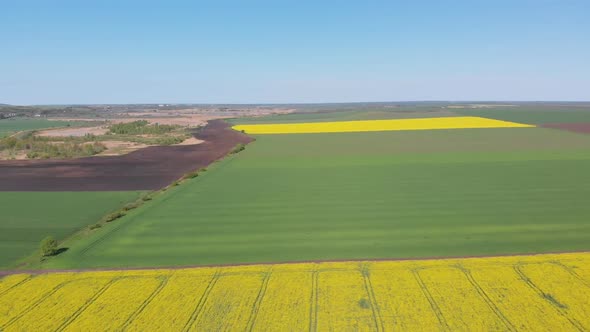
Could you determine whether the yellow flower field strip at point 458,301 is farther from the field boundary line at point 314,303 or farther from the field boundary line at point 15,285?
the field boundary line at point 15,285

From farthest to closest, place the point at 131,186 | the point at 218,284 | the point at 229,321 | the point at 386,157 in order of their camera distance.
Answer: the point at 386,157
the point at 131,186
the point at 218,284
the point at 229,321

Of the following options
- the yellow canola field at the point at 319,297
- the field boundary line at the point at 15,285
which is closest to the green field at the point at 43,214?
the field boundary line at the point at 15,285

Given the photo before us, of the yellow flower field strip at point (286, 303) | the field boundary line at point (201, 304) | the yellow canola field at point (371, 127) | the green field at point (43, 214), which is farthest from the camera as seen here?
the yellow canola field at point (371, 127)

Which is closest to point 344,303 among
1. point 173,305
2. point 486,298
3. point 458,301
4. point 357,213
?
point 458,301

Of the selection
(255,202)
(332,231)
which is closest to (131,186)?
(255,202)

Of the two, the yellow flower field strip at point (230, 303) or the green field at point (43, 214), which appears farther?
the green field at point (43, 214)

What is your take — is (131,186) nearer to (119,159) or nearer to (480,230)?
(119,159)
